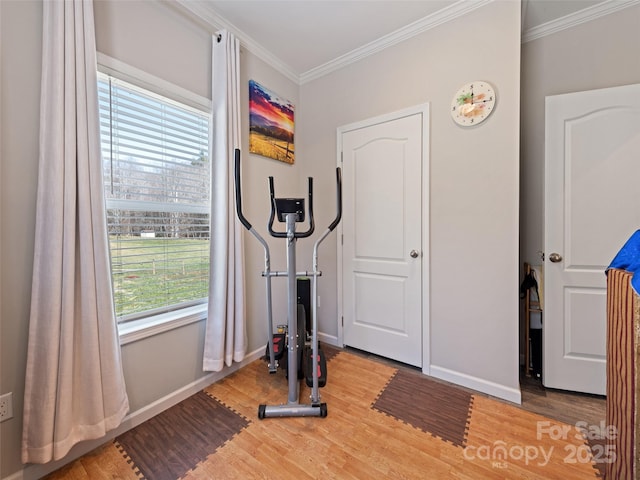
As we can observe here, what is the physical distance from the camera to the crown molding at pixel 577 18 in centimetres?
178

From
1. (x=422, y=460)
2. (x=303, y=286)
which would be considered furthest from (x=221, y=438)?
(x=303, y=286)

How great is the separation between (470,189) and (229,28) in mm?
2209

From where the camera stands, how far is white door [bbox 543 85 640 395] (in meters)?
1.67

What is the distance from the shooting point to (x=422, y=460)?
1.29 m

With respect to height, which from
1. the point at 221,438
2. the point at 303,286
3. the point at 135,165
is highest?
the point at 135,165

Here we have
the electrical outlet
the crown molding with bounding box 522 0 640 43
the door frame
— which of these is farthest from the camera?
the door frame

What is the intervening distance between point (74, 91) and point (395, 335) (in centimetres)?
260

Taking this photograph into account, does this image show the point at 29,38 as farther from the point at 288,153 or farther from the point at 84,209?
the point at 288,153

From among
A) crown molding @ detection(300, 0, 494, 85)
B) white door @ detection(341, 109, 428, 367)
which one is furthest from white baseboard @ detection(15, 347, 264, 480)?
crown molding @ detection(300, 0, 494, 85)

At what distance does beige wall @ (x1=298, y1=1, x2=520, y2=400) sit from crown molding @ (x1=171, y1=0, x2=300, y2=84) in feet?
2.81

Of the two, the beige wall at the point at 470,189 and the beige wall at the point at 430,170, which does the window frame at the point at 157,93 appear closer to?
the beige wall at the point at 430,170

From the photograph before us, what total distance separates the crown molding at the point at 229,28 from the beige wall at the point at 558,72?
2077 mm

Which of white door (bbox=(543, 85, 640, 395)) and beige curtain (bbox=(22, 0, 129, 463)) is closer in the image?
beige curtain (bbox=(22, 0, 129, 463))

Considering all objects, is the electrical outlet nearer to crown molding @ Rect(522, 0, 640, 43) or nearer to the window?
the window
